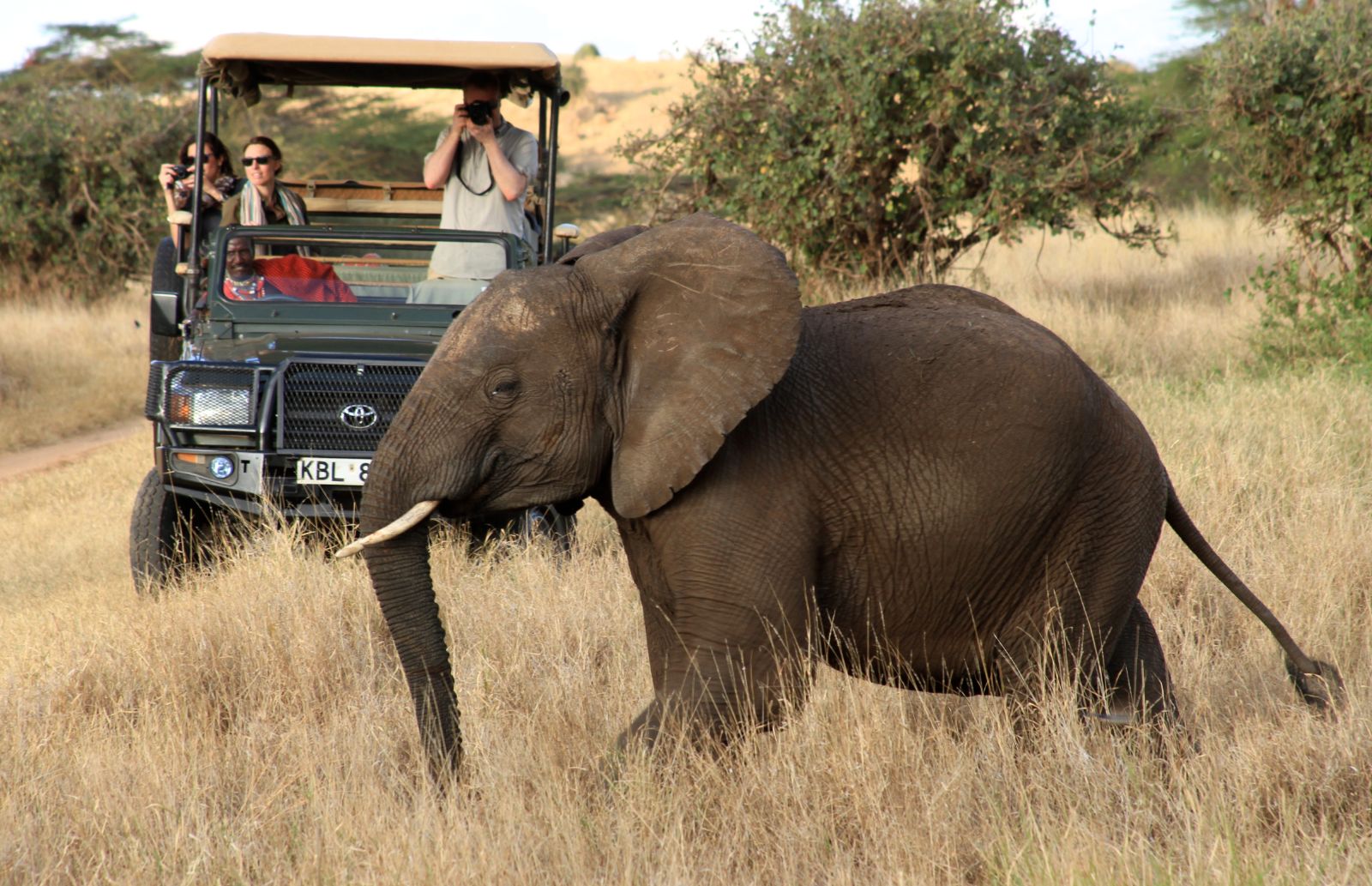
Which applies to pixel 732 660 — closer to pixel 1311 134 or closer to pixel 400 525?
pixel 400 525

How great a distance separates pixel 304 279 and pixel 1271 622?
5266mm

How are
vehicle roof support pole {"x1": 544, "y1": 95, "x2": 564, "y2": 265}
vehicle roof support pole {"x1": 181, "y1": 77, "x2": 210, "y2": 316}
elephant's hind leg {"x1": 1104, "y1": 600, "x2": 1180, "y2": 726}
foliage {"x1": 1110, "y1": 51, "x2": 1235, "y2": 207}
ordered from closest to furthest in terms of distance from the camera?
elephant's hind leg {"x1": 1104, "y1": 600, "x2": 1180, "y2": 726} < vehicle roof support pole {"x1": 181, "y1": 77, "x2": 210, "y2": 316} < vehicle roof support pole {"x1": 544, "y1": 95, "x2": 564, "y2": 265} < foliage {"x1": 1110, "y1": 51, "x2": 1235, "y2": 207}

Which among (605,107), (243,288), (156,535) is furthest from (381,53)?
(605,107)

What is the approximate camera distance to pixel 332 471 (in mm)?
6516

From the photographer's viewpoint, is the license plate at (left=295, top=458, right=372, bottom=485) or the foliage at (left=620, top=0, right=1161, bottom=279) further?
the foliage at (left=620, top=0, right=1161, bottom=279)

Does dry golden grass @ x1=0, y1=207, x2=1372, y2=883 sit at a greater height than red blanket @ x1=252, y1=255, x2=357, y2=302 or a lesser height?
lesser

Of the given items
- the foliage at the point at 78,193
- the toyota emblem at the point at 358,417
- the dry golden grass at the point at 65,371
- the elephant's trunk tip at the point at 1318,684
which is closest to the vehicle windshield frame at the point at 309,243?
the toyota emblem at the point at 358,417

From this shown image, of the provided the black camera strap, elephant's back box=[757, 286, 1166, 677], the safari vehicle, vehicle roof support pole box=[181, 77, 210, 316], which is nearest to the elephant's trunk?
elephant's back box=[757, 286, 1166, 677]

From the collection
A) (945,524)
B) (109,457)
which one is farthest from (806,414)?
(109,457)

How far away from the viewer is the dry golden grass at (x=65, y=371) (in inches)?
534

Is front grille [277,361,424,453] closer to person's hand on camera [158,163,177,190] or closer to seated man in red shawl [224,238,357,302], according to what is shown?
seated man in red shawl [224,238,357,302]

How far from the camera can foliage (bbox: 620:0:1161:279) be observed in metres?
12.3

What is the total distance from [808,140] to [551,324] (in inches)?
399

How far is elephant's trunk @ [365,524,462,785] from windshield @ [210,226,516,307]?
13.3 ft
